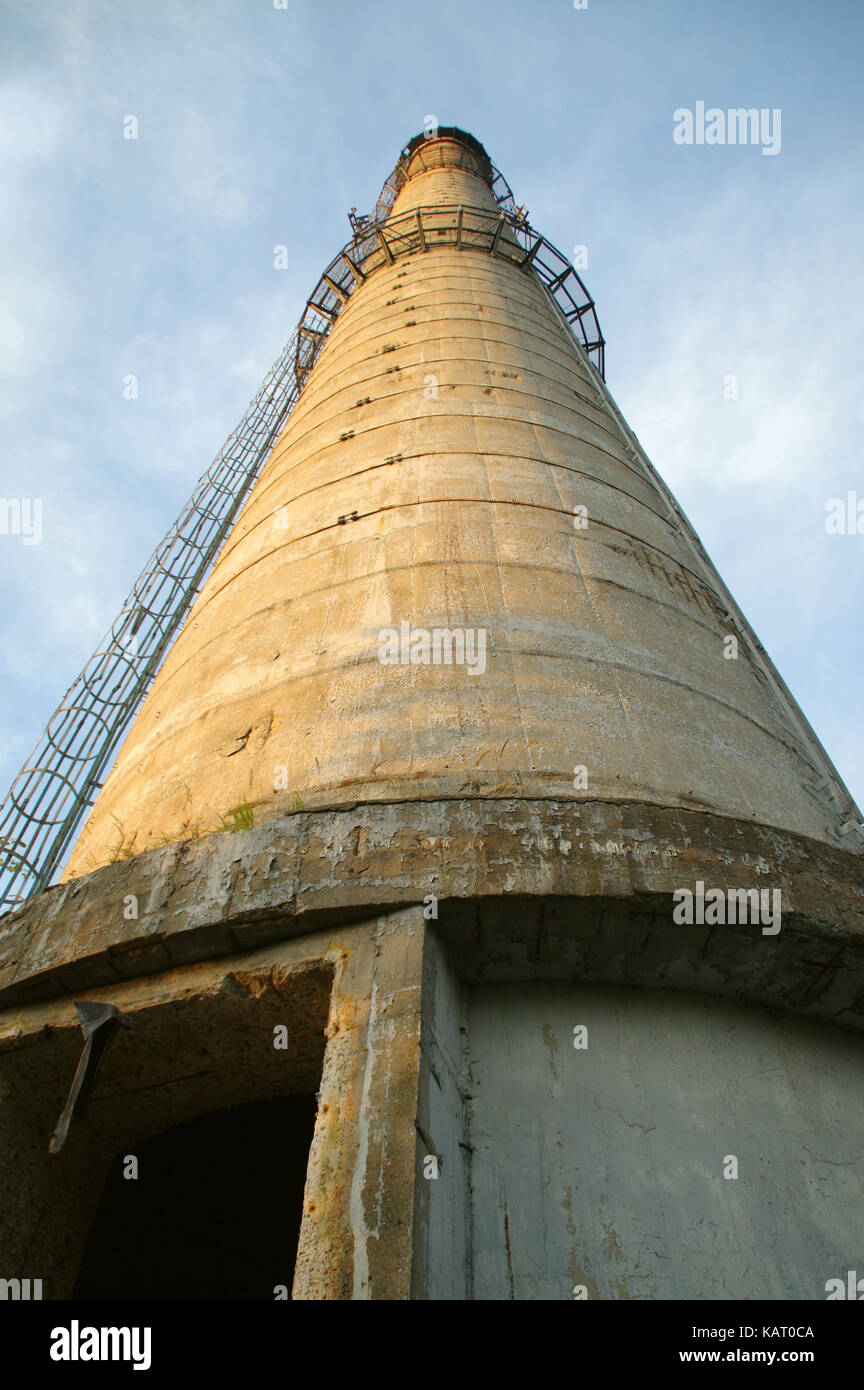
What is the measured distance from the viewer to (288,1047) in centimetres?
368

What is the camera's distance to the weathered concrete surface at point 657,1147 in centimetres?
287

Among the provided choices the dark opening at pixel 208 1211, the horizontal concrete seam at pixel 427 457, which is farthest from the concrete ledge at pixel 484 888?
the horizontal concrete seam at pixel 427 457

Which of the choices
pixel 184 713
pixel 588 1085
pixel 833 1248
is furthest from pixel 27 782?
pixel 833 1248

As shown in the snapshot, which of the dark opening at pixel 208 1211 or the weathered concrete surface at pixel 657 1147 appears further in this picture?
the dark opening at pixel 208 1211

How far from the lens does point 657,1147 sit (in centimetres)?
315

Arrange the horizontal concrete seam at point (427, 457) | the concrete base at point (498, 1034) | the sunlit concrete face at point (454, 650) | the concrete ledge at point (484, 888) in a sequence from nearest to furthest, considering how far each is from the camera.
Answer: the concrete base at point (498, 1034), the concrete ledge at point (484, 888), the sunlit concrete face at point (454, 650), the horizontal concrete seam at point (427, 457)

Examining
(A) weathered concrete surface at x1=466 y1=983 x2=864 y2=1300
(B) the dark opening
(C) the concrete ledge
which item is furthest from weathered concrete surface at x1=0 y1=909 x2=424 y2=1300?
(A) weathered concrete surface at x1=466 y1=983 x2=864 y2=1300

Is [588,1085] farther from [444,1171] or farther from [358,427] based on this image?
[358,427]

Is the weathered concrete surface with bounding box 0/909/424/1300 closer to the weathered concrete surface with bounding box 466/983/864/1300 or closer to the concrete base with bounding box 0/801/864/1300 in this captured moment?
the concrete base with bounding box 0/801/864/1300

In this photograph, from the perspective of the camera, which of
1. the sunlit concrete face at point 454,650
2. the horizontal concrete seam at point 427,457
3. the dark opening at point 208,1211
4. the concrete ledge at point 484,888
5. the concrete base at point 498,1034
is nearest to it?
the concrete base at point 498,1034

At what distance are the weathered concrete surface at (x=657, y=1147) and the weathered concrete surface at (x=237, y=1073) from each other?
1.50ft

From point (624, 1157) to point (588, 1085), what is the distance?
0.87 feet

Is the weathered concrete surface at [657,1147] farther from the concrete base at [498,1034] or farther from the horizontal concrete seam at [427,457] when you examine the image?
the horizontal concrete seam at [427,457]

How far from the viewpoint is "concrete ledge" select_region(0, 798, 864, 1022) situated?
353 centimetres
